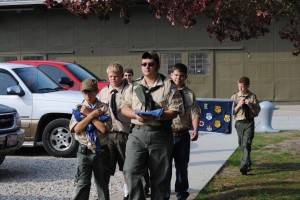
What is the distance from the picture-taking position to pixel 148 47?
79.3 ft

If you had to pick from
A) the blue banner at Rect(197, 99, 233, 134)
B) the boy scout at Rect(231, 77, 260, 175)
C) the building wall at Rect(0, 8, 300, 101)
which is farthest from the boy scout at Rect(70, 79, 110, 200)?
the building wall at Rect(0, 8, 300, 101)

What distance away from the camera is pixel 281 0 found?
22.5 ft

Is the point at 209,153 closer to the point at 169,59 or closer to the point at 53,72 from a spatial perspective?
the point at 53,72

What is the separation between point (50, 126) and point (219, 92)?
40.8ft

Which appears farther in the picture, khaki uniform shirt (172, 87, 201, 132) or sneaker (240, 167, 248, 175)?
sneaker (240, 167, 248, 175)

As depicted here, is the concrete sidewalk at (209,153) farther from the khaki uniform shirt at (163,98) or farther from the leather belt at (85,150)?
the khaki uniform shirt at (163,98)

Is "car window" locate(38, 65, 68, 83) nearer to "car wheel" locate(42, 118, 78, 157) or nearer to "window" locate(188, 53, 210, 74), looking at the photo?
"car wheel" locate(42, 118, 78, 157)

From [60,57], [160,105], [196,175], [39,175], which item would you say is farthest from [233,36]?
[60,57]

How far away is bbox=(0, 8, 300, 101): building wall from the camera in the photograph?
23266 millimetres

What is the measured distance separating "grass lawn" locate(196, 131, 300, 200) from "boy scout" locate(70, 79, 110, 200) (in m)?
1.75

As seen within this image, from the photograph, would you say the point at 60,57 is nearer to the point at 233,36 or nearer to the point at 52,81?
the point at 52,81

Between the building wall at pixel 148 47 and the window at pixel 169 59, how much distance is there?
13 cm

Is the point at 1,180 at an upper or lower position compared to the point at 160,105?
lower

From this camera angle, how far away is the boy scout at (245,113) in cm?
966
